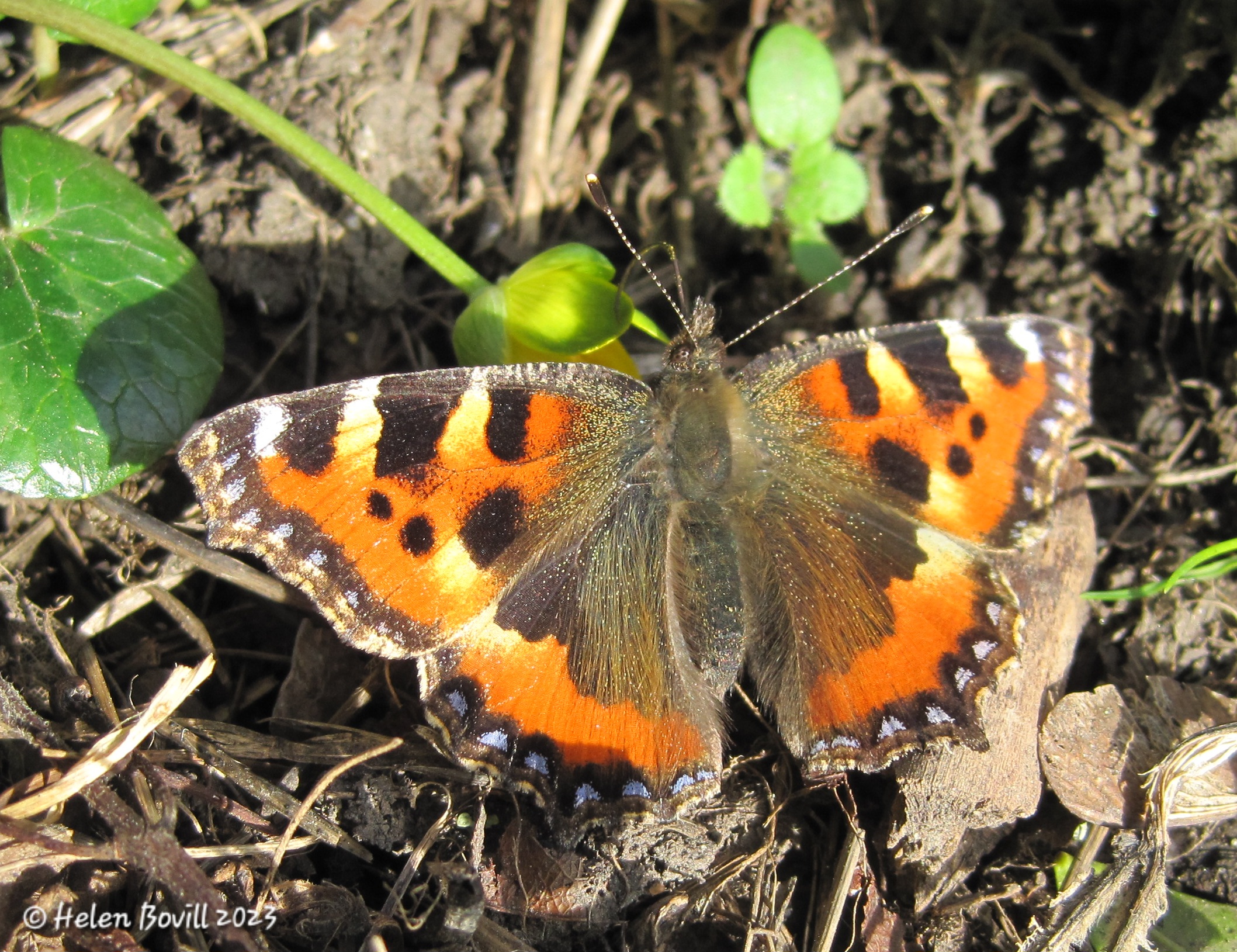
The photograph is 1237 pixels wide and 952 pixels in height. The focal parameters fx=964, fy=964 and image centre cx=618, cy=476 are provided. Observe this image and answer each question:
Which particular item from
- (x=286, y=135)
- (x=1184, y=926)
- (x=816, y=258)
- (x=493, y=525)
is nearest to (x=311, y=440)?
(x=493, y=525)

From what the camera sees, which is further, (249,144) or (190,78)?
(249,144)

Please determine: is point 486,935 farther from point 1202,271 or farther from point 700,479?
point 1202,271

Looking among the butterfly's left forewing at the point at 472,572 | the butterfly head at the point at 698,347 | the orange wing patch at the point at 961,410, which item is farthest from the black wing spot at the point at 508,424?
the orange wing patch at the point at 961,410

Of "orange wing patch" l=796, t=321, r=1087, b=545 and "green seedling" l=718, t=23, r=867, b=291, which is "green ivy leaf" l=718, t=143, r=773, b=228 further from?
"orange wing patch" l=796, t=321, r=1087, b=545

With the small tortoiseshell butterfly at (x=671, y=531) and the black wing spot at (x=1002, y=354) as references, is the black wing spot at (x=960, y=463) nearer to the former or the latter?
the small tortoiseshell butterfly at (x=671, y=531)

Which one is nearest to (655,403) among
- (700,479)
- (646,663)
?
(700,479)
